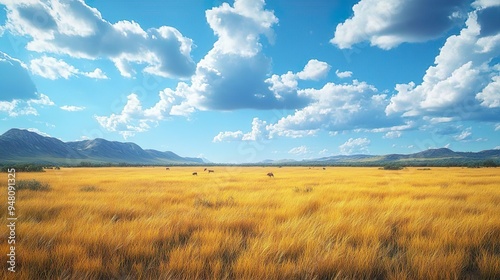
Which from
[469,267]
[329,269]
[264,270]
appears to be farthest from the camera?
[469,267]

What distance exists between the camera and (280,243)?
3.92 meters

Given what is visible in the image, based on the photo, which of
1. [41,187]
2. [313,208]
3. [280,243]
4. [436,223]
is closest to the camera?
[280,243]

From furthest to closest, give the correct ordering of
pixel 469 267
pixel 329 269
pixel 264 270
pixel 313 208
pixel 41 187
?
pixel 41 187 < pixel 313 208 < pixel 469 267 < pixel 329 269 < pixel 264 270

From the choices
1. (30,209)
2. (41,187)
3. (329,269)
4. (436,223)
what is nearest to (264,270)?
(329,269)

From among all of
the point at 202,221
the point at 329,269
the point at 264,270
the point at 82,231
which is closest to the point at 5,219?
the point at 82,231

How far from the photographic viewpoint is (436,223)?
5.28 metres

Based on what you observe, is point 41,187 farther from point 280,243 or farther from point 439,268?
point 439,268

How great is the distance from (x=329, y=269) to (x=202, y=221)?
3.21 m

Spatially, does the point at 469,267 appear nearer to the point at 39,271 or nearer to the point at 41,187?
the point at 39,271

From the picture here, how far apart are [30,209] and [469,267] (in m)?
9.86

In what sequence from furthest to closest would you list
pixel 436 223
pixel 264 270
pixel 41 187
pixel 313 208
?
pixel 41 187 < pixel 313 208 < pixel 436 223 < pixel 264 270

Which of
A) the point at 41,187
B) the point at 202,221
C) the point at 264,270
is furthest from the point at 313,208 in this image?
the point at 41,187

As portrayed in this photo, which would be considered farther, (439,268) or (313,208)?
(313,208)

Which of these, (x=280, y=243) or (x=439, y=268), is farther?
(x=280, y=243)
